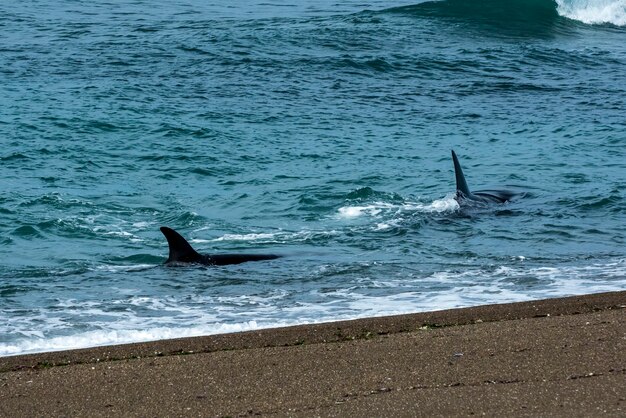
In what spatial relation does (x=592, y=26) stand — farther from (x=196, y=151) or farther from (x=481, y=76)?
(x=196, y=151)

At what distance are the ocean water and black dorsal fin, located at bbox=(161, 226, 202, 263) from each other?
0.25 metres

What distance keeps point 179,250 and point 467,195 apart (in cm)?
437

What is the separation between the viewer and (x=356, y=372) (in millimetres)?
6340

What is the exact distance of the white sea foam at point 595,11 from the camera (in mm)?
32156

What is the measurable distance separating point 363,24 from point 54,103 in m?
11.3

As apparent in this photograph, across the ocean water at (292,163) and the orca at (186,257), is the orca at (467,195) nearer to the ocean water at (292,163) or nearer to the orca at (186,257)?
the ocean water at (292,163)

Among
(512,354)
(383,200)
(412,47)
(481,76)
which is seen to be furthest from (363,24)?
(512,354)

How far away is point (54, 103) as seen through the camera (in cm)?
1941

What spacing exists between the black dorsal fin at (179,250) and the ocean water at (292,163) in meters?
0.25

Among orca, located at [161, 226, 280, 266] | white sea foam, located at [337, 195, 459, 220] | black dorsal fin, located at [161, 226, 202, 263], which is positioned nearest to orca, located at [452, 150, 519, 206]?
white sea foam, located at [337, 195, 459, 220]

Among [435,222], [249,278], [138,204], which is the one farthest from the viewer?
[138,204]

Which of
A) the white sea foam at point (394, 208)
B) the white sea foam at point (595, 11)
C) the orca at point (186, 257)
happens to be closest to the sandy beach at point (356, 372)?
the orca at point (186, 257)

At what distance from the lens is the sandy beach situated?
569 cm

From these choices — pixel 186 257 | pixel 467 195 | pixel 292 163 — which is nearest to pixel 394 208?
pixel 467 195
